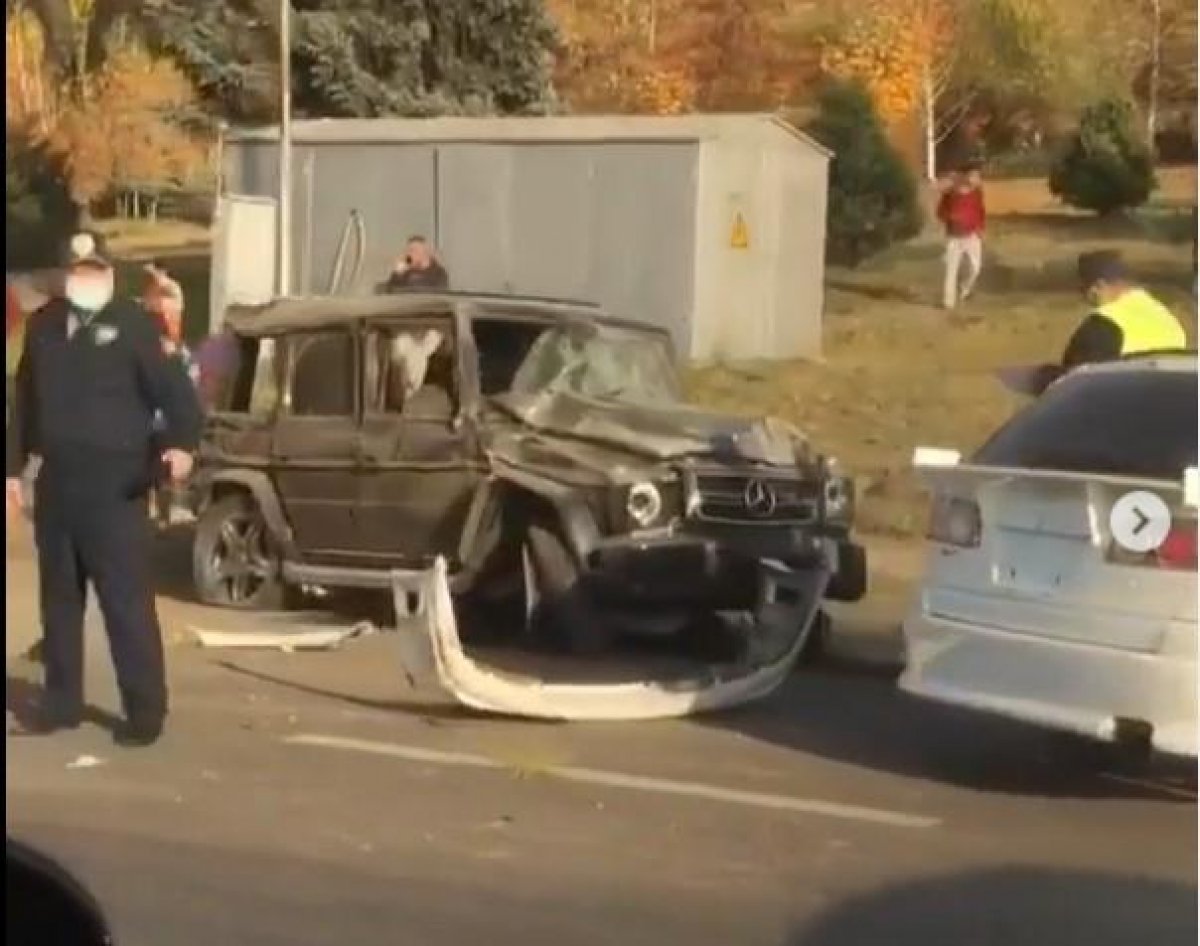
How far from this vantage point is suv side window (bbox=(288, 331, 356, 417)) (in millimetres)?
7934

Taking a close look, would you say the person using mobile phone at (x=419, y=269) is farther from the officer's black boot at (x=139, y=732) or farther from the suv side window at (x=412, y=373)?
the officer's black boot at (x=139, y=732)

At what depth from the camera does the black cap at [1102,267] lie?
6.45 m

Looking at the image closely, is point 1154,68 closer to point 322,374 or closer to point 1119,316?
point 1119,316

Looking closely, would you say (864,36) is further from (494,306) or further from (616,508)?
(616,508)

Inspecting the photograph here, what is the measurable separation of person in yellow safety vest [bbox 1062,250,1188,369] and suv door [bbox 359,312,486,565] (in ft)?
5.56

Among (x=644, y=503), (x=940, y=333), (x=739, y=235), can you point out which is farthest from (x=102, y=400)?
(x=940, y=333)

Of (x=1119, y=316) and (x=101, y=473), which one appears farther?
(x=101, y=473)

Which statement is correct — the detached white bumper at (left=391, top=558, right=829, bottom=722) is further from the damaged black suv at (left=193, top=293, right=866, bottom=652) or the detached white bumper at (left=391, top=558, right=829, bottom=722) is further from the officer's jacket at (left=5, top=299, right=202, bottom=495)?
the officer's jacket at (left=5, top=299, right=202, bottom=495)

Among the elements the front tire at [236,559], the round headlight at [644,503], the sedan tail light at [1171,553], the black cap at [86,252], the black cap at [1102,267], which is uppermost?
the black cap at [1102,267]

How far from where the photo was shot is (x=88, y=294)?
23.4 ft

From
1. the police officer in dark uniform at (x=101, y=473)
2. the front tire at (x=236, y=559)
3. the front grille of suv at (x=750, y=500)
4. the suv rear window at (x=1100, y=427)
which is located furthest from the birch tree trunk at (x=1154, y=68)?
the front tire at (x=236, y=559)

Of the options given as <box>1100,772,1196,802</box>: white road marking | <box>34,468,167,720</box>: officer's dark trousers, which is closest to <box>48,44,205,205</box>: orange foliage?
<box>34,468,167,720</box>: officer's dark trousers

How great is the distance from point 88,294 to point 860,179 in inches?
65.9

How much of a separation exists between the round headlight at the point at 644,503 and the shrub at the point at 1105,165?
2.08m
